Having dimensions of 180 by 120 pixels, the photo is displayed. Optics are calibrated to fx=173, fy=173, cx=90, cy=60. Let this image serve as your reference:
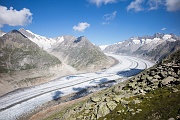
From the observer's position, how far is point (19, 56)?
14762 centimetres

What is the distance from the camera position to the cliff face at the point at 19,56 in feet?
440

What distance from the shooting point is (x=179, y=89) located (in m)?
29.8

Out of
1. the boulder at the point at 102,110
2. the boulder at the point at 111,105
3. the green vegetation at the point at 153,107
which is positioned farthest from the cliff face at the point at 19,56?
the green vegetation at the point at 153,107

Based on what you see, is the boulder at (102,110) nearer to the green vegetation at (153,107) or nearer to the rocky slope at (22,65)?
the green vegetation at (153,107)

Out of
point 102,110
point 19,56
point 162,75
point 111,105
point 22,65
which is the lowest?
point 102,110

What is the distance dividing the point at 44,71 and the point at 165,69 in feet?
377

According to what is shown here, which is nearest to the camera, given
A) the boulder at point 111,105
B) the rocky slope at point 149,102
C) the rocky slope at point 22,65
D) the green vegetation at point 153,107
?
the green vegetation at point 153,107

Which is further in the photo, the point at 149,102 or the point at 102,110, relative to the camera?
the point at 102,110

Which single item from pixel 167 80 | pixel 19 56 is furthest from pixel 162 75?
pixel 19 56

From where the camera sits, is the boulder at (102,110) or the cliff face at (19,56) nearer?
the boulder at (102,110)

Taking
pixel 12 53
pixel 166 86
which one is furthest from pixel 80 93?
pixel 12 53

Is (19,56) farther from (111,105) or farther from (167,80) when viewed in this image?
(167,80)

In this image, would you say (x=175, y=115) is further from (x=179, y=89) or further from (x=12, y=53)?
(x=12, y=53)

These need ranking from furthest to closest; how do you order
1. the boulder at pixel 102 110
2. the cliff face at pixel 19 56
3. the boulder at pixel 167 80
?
the cliff face at pixel 19 56 < the boulder at pixel 167 80 < the boulder at pixel 102 110
